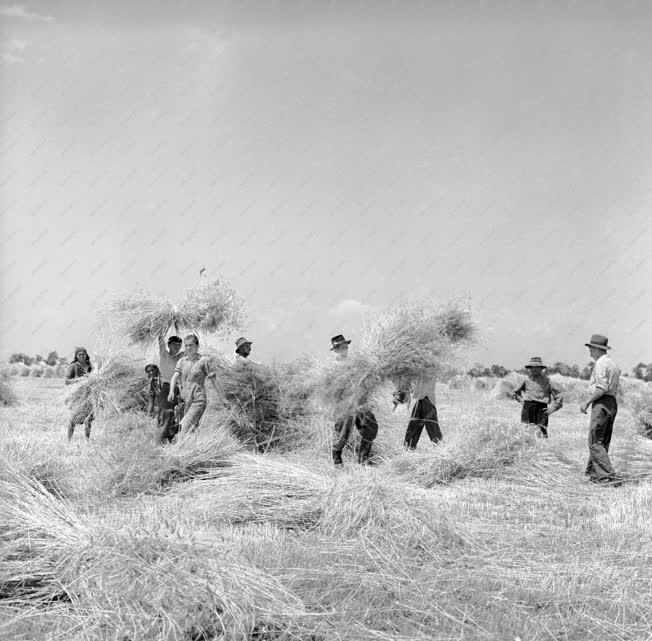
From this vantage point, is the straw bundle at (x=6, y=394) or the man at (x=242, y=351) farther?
the straw bundle at (x=6, y=394)

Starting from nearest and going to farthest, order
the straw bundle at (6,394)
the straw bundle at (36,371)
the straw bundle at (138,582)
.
Result: the straw bundle at (138,582) < the straw bundle at (6,394) < the straw bundle at (36,371)

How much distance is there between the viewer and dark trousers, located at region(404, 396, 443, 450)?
328 inches

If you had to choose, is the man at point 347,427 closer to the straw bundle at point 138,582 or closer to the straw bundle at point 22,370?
the straw bundle at point 138,582

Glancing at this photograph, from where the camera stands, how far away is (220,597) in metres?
3.19

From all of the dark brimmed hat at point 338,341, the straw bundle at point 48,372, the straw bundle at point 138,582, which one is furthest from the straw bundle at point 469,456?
the straw bundle at point 48,372

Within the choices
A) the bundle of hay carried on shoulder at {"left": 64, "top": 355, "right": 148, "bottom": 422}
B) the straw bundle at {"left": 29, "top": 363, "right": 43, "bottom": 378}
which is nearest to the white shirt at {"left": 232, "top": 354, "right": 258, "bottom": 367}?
the bundle of hay carried on shoulder at {"left": 64, "top": 355, "right": 148, "bottom": 422}

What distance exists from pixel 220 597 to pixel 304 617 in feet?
1.34

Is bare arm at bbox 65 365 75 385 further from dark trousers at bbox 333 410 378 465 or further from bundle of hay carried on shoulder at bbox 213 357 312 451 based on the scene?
dark trousers at bbox 333 410 378 465

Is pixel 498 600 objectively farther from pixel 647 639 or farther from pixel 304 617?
pixel 304 617

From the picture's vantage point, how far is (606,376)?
742 centimetres

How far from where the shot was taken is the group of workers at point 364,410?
741cm

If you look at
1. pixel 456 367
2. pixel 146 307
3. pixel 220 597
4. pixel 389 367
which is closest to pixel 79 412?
pixel 146 307

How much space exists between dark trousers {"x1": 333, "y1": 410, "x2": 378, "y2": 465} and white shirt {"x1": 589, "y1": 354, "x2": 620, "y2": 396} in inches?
93.5

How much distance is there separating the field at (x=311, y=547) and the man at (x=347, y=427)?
70 cm
